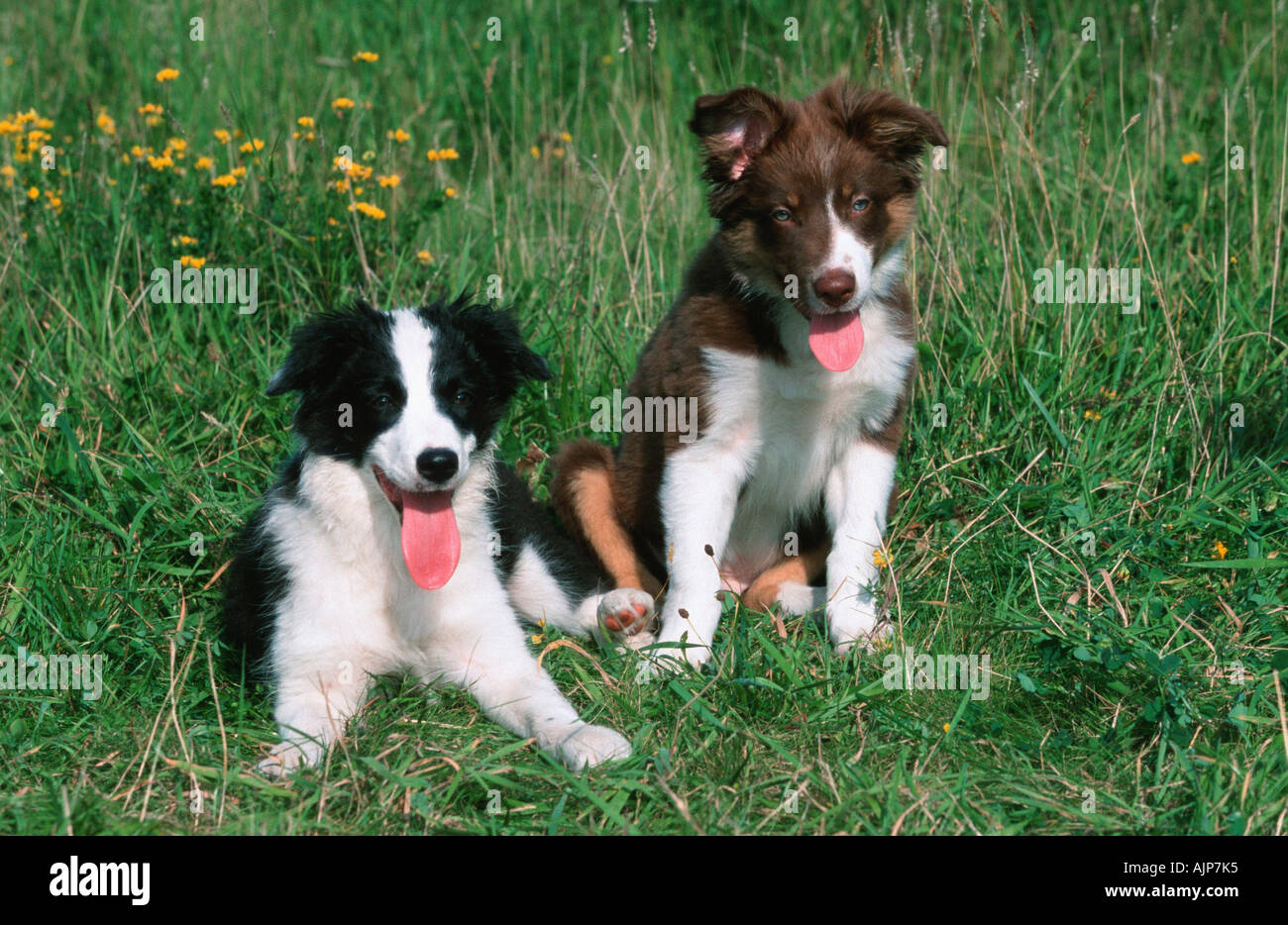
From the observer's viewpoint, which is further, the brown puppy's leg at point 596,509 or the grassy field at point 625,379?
the brown puppy's leg at point 596,509

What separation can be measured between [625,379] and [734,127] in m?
1.35

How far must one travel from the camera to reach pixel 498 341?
3.40m

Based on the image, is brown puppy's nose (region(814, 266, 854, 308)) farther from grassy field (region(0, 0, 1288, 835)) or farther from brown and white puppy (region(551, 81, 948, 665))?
grassy field (region(0, 0, 1288, 835))

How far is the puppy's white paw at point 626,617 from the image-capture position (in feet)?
12.0

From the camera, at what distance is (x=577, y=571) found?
4.03 metres

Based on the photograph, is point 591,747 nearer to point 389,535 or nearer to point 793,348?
point 389,535

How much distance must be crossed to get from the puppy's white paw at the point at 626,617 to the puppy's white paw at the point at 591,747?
25.4 inches

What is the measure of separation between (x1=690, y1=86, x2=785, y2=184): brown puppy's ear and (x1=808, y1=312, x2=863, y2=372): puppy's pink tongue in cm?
49

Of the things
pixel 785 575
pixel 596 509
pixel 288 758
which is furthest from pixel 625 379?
pixel 288 758

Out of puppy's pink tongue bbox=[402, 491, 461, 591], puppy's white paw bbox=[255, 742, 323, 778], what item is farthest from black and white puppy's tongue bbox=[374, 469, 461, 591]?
puppy's white paw bbox=[255, 742, 323, 778]

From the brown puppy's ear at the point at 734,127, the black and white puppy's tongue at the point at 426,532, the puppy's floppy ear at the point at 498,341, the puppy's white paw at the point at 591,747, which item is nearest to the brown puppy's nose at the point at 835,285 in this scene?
the brown puppy's ear at the point at 734,127

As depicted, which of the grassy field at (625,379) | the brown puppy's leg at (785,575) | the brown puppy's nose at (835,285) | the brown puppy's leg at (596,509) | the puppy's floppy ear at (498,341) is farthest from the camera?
the brown puppy's leg at (596,509)

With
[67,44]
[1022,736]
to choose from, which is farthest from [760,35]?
[1022,736]

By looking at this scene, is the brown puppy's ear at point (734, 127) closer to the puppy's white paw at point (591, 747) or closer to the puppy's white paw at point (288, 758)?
the puppy's white paw at point (591, 747)
